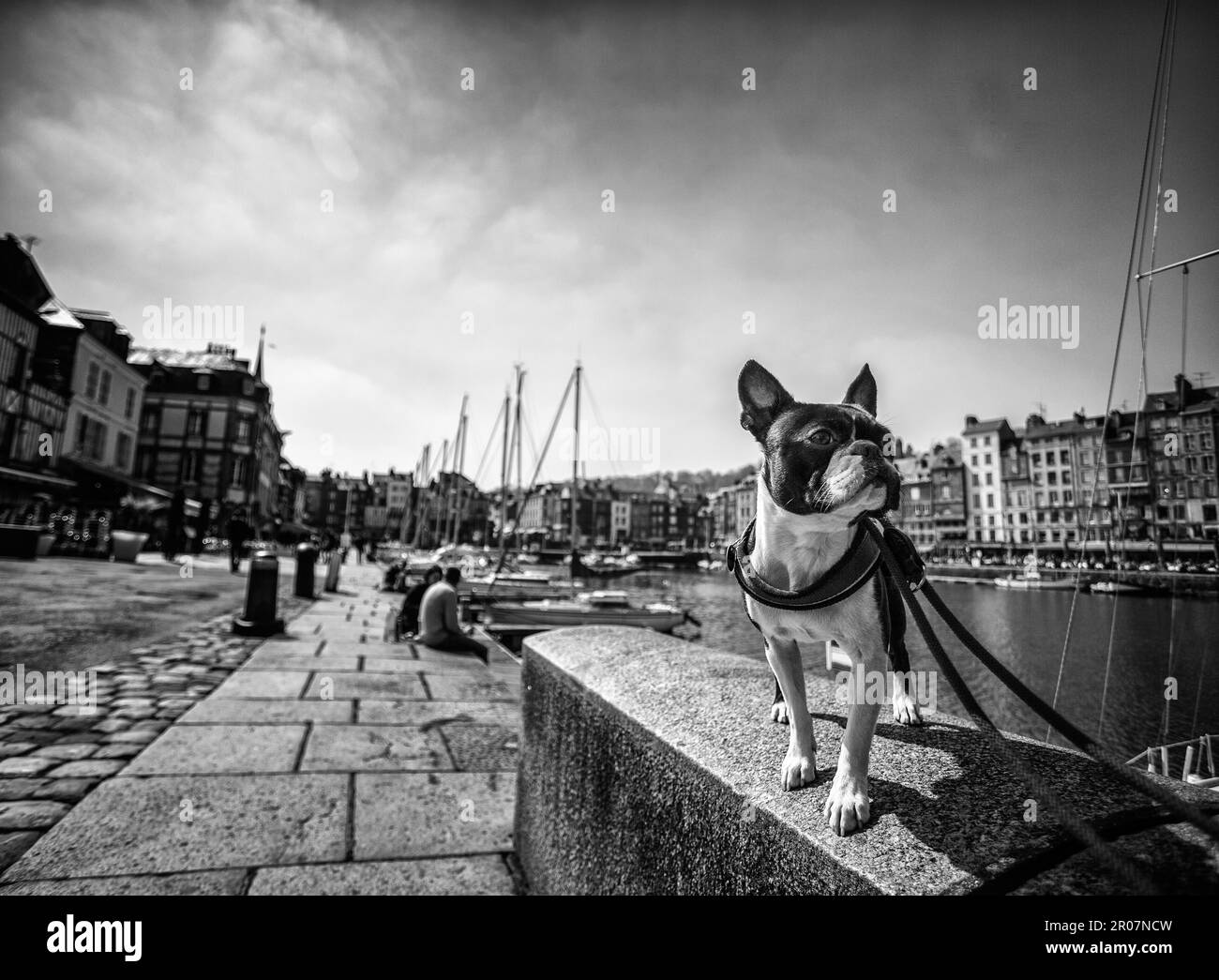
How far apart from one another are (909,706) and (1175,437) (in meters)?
2.37

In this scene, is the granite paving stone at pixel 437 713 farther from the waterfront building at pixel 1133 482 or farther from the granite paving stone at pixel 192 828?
the waterfront building at pixel 1133 482

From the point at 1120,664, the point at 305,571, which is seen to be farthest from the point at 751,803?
the point at 305,571

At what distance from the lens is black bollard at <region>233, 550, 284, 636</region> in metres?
9.46

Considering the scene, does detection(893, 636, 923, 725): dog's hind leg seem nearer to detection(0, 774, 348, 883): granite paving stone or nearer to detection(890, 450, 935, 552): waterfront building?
detection(0, 774, 348, 883): granite paving stone

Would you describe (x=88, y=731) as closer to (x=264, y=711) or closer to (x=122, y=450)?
(x=264, y=711)

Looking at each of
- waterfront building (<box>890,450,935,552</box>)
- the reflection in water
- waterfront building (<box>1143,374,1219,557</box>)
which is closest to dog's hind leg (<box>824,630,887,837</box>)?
the reflection in water

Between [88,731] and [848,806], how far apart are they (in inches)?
219

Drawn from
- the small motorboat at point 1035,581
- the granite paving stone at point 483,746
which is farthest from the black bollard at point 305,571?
the small motorboat at point 1035,581

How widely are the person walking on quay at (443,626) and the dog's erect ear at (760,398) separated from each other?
9.50 metres

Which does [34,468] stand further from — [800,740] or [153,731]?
[800,740]

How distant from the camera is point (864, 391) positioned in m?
1.85

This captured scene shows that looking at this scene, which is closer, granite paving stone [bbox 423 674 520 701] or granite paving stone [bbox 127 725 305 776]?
granite paving stone [bbox 127 725 305 776]
